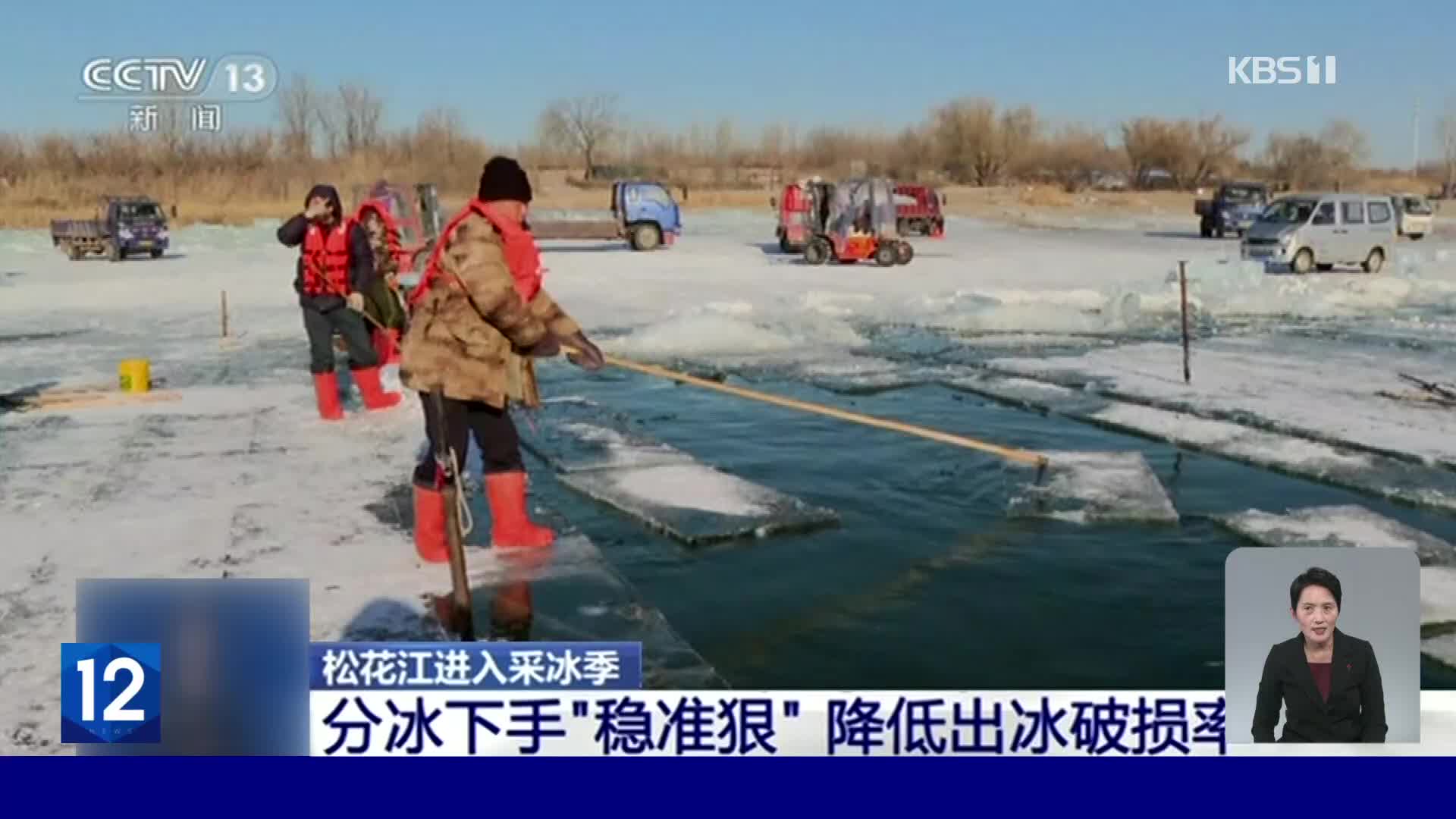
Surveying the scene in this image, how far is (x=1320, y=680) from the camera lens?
8.68ft

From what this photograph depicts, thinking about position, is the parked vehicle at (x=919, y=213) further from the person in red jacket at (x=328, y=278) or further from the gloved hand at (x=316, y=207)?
the gloved hand at (x=316, y=207)

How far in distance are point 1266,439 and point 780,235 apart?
16980mm

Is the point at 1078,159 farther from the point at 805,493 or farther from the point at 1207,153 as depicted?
the point at 805,493

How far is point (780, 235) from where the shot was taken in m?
22.5

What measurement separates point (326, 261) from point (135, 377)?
183cm

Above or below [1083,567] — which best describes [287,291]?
above

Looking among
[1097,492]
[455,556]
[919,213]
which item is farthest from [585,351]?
[919,213]

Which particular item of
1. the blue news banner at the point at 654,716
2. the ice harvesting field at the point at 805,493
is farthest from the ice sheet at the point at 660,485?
the blue news banner at the point at 654,716

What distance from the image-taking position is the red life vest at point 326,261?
6.50 metres

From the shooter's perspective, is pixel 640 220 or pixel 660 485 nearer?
pixel 660 485

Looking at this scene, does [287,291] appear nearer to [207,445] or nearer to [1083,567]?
[207,445]

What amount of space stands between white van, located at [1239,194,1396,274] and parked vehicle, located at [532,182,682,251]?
406 inches

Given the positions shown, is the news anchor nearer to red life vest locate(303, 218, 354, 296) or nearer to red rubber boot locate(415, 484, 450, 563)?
red rubber boot locate(415, 484, 450, 563)
